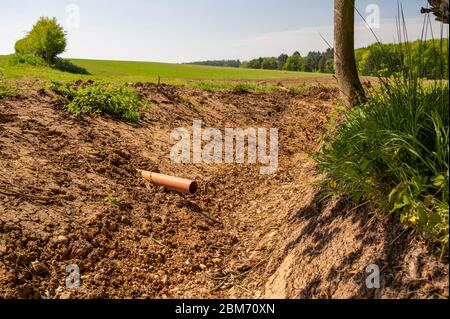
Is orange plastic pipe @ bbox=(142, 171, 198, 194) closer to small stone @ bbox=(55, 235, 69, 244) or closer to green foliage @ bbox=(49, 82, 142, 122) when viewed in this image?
small stone @ bbox=(55, 235, 69, 244)

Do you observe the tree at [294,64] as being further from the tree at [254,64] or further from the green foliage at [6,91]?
the green foliage at [6,91]

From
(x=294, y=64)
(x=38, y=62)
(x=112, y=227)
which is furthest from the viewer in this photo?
(x=294, y=64)

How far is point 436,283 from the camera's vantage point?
8.21 ft

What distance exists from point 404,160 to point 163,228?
2.83 m

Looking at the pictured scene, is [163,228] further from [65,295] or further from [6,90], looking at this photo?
[6,90]

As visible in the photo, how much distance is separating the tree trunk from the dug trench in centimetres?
141

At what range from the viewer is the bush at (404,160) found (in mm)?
2705

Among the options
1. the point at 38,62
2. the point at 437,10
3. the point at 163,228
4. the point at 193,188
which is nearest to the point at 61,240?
the point at 163,228

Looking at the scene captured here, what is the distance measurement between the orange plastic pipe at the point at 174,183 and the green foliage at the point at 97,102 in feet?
8.28

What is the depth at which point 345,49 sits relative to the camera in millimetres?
6797

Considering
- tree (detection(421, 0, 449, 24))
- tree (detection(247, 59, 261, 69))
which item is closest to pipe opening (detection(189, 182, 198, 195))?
tree (detection(421, 0, 449, 24))

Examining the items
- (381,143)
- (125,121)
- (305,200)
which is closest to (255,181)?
(305,200)

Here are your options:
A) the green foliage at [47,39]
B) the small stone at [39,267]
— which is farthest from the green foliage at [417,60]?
the green foliage at [47,39]

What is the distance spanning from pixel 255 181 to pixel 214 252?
2336 millimetres
